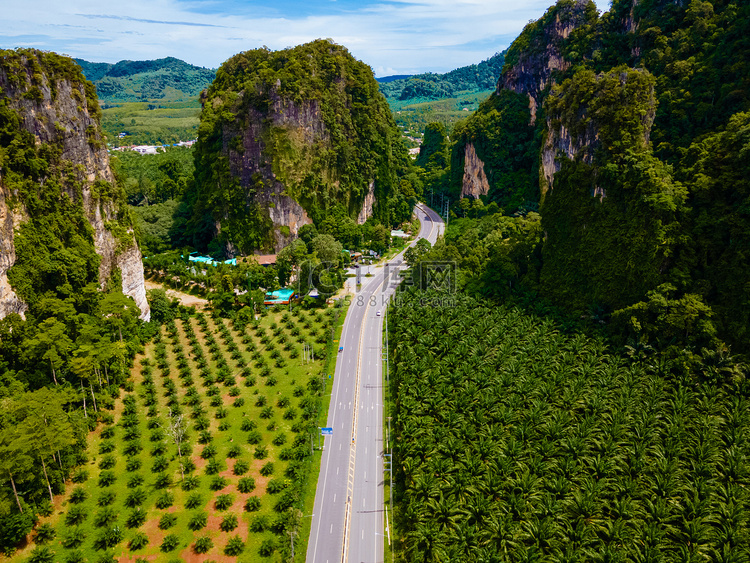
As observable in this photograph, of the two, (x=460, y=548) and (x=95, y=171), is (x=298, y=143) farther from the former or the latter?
(x=460, y=548)

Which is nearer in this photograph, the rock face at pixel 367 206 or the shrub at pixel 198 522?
the shrub at pixel 198 522

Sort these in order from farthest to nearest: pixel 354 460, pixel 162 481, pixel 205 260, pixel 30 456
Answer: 1. pixel 205 260
2. pixel 354 460
3. pixel 162 481
4. pixel 30 456

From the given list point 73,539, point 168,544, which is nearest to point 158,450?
point 73,539

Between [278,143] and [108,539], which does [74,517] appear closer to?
[108,539]

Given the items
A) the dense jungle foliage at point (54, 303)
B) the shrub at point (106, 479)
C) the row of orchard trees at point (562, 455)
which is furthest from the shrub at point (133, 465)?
the row of orchard trees at point (562, 455)

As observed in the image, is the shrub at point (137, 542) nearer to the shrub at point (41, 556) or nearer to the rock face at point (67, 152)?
the shrub at point (41, 556)

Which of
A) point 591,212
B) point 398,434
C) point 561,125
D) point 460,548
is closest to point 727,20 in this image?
point 561,125
